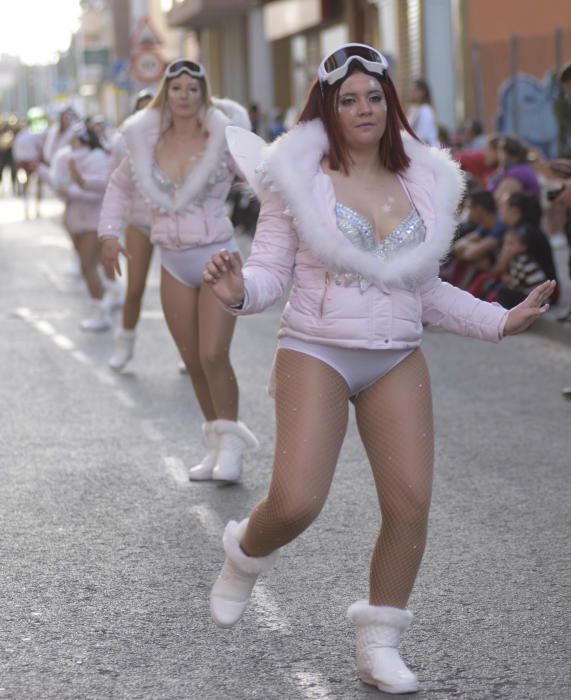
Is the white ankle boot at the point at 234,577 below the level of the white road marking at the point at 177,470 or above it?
above

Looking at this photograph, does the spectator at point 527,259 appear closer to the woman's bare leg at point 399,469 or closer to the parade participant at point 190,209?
the parade participant at point 190,209

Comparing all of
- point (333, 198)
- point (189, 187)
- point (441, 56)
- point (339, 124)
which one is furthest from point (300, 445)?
point (441, 56)

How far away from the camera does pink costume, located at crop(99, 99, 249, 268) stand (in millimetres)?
8523

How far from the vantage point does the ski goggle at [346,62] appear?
502 cm

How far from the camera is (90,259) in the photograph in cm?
1612

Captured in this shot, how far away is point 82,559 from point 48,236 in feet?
84.8

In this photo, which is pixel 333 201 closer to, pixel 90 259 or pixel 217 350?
pixel 217 350

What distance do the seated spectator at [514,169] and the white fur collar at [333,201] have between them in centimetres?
1068

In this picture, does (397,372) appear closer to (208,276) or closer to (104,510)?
(208,276)

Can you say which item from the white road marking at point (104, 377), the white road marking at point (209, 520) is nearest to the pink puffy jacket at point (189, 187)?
the white road marking at point (209, 520)

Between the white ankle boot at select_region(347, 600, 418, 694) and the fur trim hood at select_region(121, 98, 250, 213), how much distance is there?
12.5 ft

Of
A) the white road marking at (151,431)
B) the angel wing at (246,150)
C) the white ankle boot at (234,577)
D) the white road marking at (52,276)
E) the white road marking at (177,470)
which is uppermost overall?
the angel wing at (246,150)

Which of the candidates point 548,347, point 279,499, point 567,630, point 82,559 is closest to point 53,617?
point 82,559

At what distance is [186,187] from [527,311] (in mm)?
3762
